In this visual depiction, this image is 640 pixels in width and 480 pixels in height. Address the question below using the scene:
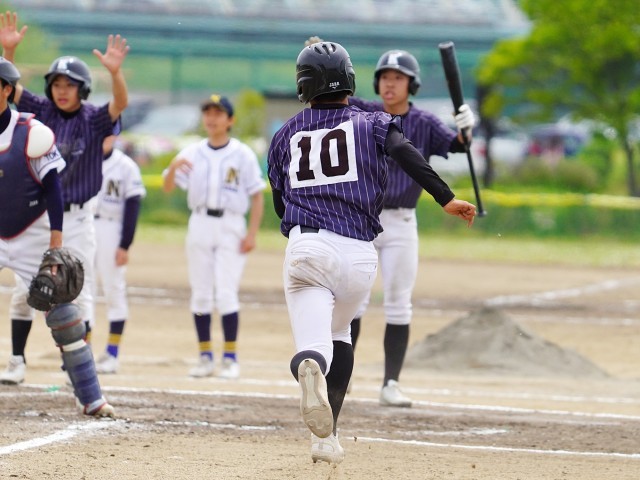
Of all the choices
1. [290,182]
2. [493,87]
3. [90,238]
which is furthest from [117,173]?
[493,87]

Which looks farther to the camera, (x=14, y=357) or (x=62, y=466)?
(x=14, y=357)

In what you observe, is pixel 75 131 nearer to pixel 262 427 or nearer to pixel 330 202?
pixel 262 427

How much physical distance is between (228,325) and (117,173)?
1.50 meters

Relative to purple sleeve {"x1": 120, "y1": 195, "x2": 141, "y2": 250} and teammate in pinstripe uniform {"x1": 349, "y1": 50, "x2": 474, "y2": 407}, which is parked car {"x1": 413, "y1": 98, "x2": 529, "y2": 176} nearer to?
purple sleeve {"x1": 120, "y1": 195, "x2": 141, "y2": 250}

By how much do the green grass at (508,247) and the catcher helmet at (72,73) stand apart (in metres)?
14.5

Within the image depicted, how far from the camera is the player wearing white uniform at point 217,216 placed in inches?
388

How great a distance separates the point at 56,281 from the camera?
677cm

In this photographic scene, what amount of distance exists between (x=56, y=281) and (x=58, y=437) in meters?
0.86

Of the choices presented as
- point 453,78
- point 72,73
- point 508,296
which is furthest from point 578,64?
point 72,73

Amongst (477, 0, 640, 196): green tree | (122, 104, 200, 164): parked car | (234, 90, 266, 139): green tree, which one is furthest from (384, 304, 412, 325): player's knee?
(122, 104, 200, 164): parked car

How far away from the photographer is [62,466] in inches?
220

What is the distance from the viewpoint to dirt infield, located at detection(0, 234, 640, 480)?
19.2 feet

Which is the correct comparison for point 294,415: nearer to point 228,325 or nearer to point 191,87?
point 228,325

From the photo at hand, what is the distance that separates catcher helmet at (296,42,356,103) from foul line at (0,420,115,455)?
2108 millimetres
